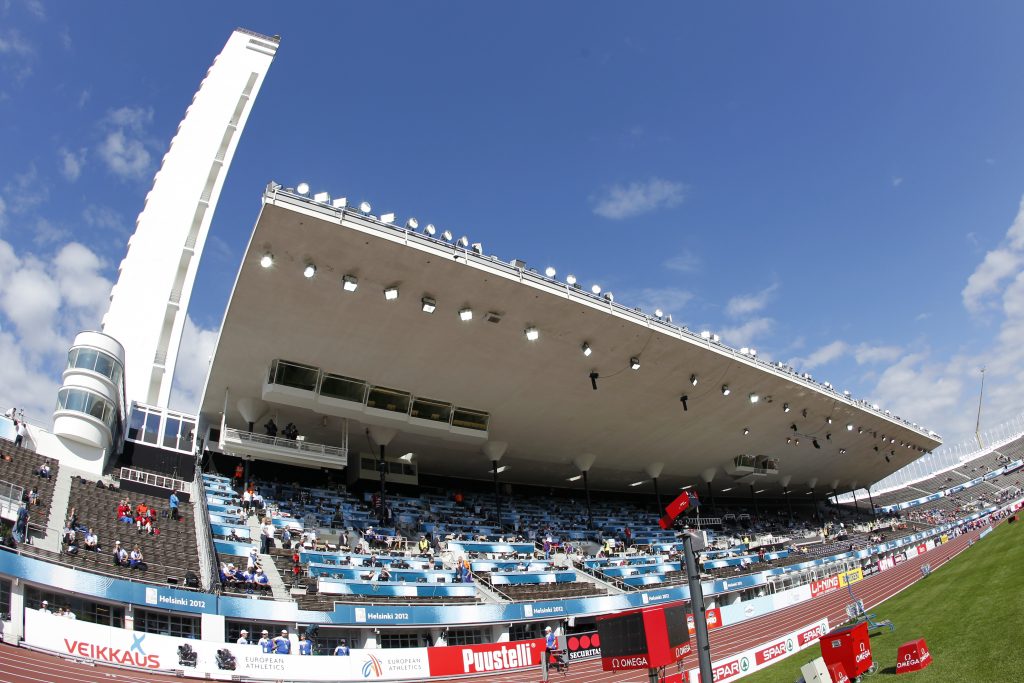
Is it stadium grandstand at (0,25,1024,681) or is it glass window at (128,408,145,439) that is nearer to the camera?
stadium grandstand at (0,25,1024,681)

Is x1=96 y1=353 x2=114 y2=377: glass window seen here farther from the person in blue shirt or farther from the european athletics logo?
the european athletics logo

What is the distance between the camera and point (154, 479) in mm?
29328

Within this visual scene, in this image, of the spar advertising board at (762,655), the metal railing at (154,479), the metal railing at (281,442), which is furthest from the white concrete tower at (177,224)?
the spar advertising board at (762,655)

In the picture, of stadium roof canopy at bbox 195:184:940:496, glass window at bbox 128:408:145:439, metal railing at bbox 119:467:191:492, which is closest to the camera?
stadium roof canopy at bbox 195:184:940:496

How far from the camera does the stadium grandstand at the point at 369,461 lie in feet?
62.2

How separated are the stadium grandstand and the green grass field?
3732 mm

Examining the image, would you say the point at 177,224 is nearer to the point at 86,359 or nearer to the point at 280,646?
the point at 86,359

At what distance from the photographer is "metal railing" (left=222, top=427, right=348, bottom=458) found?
29047mm

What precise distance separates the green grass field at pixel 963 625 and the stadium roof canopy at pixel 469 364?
14160 mm

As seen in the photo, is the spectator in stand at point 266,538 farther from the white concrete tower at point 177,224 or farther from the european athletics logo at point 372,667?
the white concrete tower at point 177,224

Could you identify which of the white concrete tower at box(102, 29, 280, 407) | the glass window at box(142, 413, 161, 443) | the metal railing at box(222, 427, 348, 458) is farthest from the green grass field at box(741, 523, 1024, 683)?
the white concrete tower at box(102, 29, 280, 407)

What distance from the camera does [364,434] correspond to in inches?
1387

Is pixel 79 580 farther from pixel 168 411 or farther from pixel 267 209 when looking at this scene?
pixel 168 411

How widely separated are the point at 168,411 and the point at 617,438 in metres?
27.3
